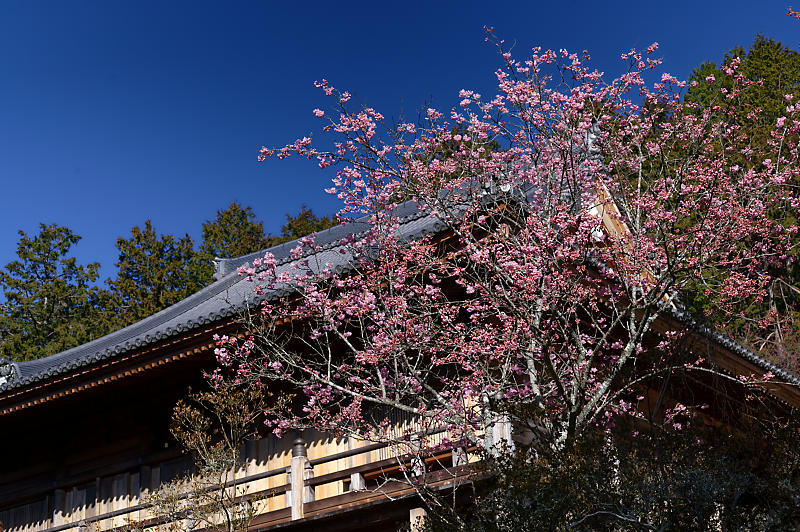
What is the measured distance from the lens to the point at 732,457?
254 inches

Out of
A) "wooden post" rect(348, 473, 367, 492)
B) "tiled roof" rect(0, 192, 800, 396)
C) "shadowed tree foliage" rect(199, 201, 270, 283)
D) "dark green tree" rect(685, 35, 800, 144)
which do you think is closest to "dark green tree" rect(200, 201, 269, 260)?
"shadowed tree foliage" rect(199, 201, 270, 283)

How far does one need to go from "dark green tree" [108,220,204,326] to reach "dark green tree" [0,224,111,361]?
3.66 ft

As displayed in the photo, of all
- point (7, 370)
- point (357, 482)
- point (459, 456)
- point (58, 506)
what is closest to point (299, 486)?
point (357, 482)

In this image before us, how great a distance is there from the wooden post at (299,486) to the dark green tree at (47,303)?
861 inches

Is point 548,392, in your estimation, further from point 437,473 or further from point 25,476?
point 25,476

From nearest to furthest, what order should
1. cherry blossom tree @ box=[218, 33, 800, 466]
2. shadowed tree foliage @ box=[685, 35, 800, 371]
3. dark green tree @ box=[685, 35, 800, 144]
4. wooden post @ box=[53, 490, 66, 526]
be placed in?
cherry blossom tree @ box=[218, 33, 800, 466] → wooden post @ box=[53, 490, 66, 526] → shadowed tree foliage @ box=[685, 35, 800, 371] → dark green tree @ box=[685, 35, 800, 144]

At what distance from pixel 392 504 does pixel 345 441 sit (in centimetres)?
142

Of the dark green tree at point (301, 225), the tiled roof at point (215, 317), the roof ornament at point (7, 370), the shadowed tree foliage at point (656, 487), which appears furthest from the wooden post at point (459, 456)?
the dark green tree at point (301, 225)

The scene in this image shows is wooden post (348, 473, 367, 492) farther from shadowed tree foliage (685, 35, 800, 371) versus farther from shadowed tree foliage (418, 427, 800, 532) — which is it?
shadowed tree foliage (685, 35, 800, 371)

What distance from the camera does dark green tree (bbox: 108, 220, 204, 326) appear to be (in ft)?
105

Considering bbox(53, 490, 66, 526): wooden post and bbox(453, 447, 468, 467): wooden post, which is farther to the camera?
bbox(53, 490, 66, 526): wooden post

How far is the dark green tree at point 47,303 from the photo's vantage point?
A: 105 ft

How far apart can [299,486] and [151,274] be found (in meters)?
23.5

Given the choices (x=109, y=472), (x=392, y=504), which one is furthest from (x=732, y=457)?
(x=109, y=472)
